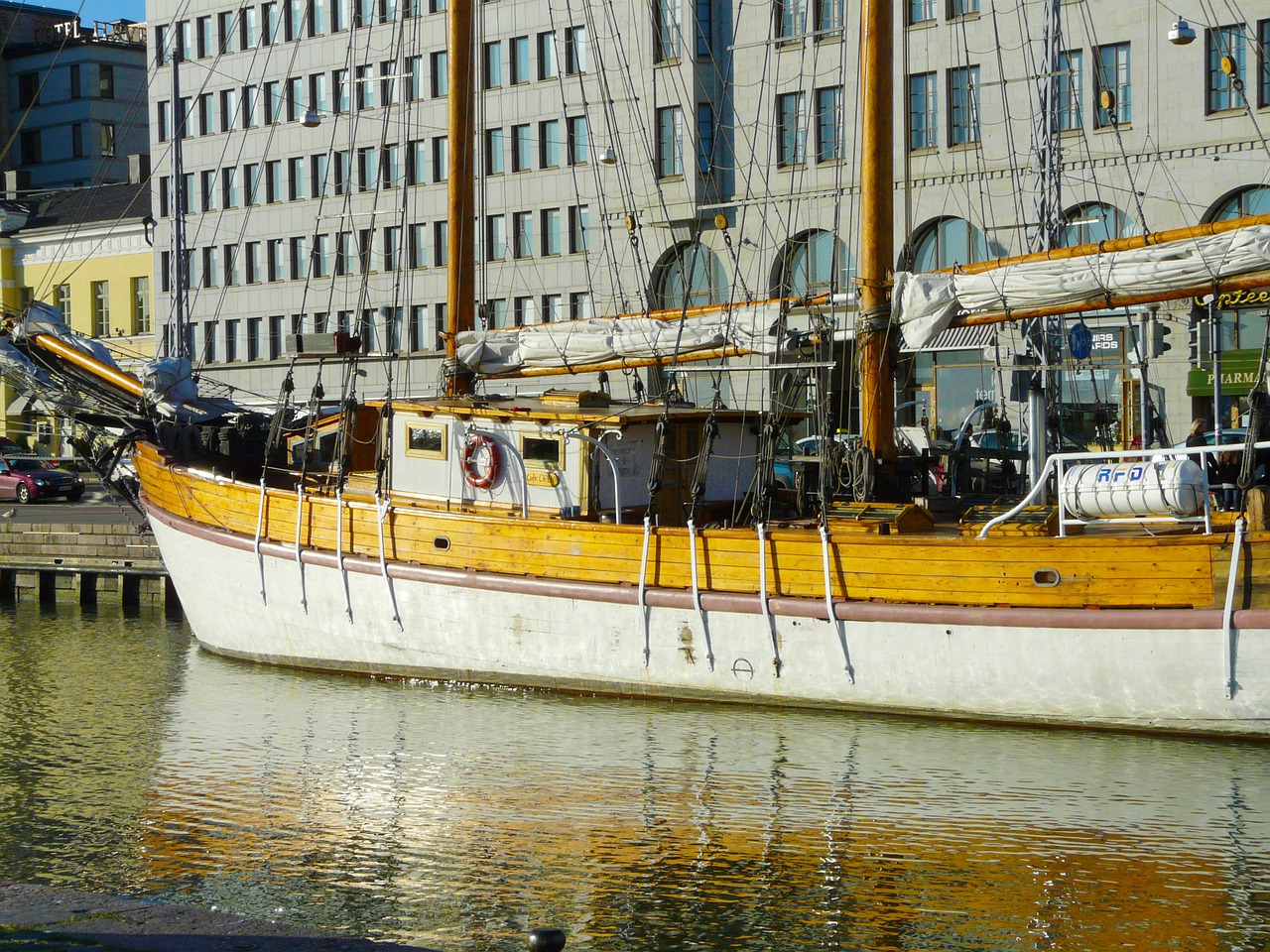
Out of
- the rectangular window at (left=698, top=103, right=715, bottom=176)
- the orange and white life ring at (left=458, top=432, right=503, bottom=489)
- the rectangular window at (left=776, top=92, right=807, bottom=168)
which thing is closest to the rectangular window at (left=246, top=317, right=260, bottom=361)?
the rectangular window at (left=698, top=103, right=715, bottom=176)

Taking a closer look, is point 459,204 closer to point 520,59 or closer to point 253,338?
point 520,59

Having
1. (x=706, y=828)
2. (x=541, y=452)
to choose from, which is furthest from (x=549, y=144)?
(x=706, y=828)

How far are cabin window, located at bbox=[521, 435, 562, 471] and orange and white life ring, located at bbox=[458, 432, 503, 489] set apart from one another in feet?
1.14

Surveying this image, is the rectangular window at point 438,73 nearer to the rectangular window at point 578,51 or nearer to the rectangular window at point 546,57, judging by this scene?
the rectangular window at point 546,57

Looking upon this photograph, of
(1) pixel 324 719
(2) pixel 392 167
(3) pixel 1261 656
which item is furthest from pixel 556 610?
(2) pixel 392 167

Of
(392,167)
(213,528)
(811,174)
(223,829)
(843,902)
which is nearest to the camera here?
(843,902)

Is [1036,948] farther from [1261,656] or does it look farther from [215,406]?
[215,406]

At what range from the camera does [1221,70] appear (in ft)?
133

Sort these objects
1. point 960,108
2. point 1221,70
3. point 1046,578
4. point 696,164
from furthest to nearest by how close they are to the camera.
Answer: point 696,164
point 960,108
point 1221,70
point 1046,578

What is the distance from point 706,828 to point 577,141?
141 feet

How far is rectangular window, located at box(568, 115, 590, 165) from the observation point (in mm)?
53656

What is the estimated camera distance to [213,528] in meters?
21.9

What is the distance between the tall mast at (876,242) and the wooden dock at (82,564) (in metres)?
14.8

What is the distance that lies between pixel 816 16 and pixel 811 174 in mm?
4715
